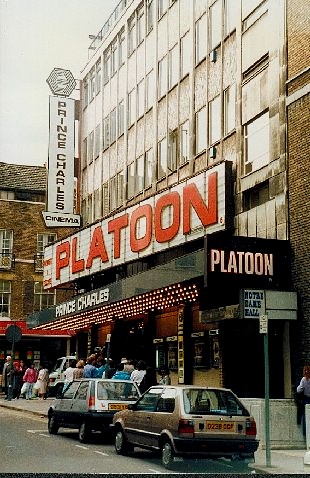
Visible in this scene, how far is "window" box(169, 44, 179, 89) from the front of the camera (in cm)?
3005

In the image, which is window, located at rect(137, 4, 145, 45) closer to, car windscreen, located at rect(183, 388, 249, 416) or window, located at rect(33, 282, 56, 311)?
car windscreen, located at rect(183, 388, 249, 416)

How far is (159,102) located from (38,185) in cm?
2668

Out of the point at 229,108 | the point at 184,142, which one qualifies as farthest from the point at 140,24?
the point at 229,108

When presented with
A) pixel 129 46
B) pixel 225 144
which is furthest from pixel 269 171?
pixel 129 46

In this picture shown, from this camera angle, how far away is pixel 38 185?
186 feet

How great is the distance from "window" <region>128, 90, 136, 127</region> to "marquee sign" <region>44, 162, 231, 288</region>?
4.95m

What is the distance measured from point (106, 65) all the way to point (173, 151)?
1044 centimetres

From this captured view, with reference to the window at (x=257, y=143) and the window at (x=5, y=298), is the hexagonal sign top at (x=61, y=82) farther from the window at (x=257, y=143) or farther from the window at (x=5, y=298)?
the window at (x=5, y=298)

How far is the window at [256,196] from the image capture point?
23.3m

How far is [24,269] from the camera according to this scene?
174 feet

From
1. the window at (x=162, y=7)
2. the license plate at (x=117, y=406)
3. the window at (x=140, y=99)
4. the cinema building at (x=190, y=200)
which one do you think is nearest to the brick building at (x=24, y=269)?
the cinema building at (x=190, y=200)

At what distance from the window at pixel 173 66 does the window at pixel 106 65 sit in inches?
310

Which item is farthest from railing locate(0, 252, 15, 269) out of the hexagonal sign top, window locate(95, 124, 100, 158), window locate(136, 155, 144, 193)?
window locate(136, 155, 144, 193)

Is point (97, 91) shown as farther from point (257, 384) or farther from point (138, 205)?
point (257, 384)
